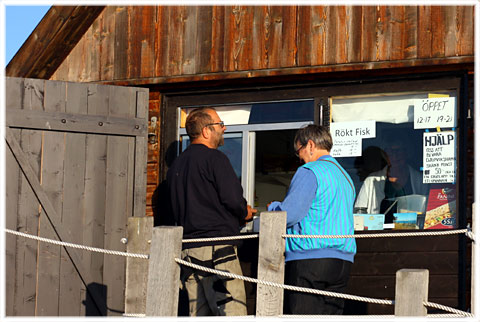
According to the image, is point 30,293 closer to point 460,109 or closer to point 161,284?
point 161,284

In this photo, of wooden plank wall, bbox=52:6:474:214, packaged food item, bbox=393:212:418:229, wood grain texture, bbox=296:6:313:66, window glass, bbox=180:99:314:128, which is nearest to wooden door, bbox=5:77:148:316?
wooden plank wall, bbox=52:6:474:214

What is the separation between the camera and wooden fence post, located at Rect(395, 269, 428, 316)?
391 centimetres

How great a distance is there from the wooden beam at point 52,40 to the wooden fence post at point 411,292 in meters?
4.88

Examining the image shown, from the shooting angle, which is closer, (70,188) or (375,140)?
(375,140)

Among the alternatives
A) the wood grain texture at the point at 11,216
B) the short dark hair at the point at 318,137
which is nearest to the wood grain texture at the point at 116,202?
the wood grain texture at the point at 11,216

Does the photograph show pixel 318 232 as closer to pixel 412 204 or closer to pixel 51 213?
pixel 412 204

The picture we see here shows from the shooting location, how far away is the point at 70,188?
22.5ft

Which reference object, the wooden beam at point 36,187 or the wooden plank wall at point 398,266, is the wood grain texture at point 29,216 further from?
the wooden plank wall at point 398,266

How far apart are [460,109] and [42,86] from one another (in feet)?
12.1

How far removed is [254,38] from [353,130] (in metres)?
1.27

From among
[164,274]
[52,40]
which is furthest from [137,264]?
[52,40]

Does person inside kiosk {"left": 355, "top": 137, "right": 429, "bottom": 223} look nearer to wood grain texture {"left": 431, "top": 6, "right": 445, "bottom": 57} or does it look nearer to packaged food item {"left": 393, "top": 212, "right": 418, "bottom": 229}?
packaged food item {"left": 393, "top": 212, "right": 418, "bottom": 229}

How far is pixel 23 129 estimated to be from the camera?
6.74 meters

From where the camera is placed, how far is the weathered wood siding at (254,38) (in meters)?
6.29
